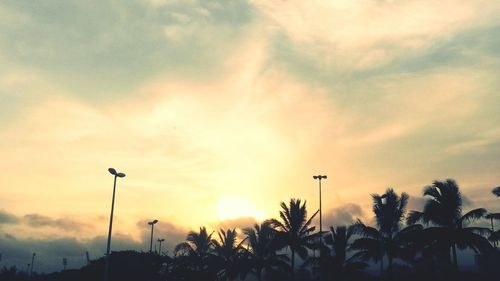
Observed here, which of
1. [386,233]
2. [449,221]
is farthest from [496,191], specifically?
[386,233]

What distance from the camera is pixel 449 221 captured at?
113 ft

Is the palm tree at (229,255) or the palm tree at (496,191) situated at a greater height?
the palm tree at (496,191)

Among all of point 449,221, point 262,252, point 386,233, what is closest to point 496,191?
point 449,221

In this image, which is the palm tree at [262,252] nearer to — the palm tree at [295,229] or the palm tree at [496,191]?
the palm tree at [295,229]

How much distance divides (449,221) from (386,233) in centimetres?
732

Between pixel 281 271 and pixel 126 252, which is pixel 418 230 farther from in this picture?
pixel 126 252

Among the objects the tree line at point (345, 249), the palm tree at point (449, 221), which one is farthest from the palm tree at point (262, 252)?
the palm tree at point (449, 221)

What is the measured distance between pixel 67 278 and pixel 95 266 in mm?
3600

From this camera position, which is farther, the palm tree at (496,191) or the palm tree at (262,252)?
the palm tree at (262,252)

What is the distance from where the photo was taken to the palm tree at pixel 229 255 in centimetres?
4738

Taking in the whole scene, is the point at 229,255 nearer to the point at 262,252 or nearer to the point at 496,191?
the point at 262,252

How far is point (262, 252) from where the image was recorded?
153 ft

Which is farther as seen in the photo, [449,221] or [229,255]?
[229,255]

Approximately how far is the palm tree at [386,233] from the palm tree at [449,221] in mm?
4491
